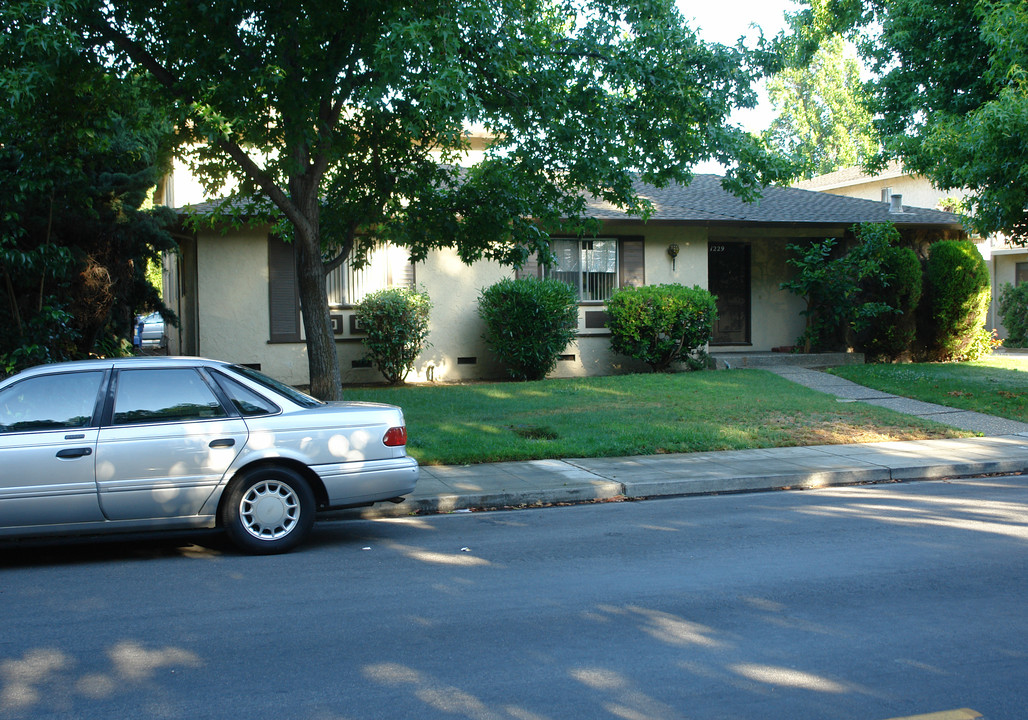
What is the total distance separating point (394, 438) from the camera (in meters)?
7.47

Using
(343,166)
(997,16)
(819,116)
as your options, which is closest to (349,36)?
(343,166)

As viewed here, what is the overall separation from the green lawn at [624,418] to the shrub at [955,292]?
5697mm

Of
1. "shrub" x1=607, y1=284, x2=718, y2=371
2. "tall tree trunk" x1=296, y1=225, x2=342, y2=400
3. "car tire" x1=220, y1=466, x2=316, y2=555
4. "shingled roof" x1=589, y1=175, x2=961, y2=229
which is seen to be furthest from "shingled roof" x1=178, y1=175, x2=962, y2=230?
"car tire" x1=220, y1=466, x2=316, y2=555

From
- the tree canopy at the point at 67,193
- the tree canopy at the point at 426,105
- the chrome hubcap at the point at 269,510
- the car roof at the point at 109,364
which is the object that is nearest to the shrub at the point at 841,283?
the tree canopy at the point at 426,105

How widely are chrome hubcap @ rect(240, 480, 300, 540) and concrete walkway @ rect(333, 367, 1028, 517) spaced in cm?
173

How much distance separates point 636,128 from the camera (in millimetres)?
11797

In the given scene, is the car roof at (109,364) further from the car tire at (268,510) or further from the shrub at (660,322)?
the shrub at (660,322)

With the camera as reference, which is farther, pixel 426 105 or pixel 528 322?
pixel 528 322

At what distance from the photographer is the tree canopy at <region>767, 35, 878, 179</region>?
161 feet

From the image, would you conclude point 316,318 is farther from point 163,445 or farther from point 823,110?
point 823,110

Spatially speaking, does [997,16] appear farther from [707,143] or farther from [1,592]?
[1,592]

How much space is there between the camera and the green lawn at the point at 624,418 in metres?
11.6

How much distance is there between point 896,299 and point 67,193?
53.0 ft

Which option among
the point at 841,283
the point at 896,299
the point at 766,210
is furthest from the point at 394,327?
the point at 896,299
